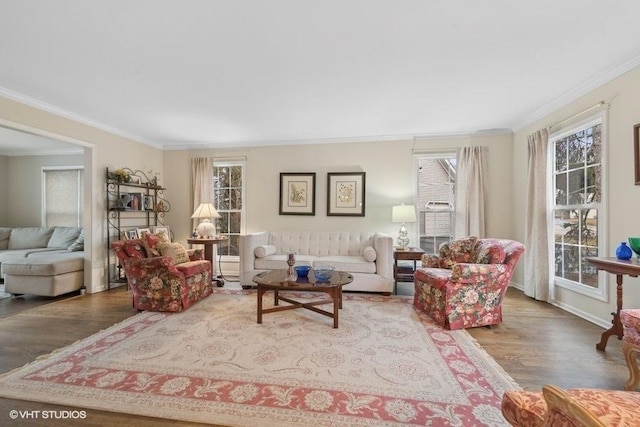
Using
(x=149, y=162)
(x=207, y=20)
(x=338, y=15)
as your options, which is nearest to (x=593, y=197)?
(x=338, y=15)

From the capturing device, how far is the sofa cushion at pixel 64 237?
4848 mm

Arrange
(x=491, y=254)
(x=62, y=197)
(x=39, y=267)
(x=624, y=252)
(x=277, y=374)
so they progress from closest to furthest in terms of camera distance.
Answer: (x=277, y=374) < (x=624, y=252) < (x=491, y=254) < (x=39, y=267) < (x=62, y=197)

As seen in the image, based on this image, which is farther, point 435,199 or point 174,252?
point 435,199

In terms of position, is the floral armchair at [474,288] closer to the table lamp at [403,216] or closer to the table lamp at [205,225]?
the table lamp at [403,216]

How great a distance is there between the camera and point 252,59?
2402 millimetres

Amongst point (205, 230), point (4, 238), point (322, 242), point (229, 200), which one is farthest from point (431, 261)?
point (4, 238)

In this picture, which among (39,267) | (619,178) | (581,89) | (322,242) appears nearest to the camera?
(619,178)

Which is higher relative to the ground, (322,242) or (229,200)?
(229,200)

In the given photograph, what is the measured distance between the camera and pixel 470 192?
14.2 feet

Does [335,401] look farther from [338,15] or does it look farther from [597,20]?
[597,20]

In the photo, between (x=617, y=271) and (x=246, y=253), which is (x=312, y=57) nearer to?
(x=246, y=253)

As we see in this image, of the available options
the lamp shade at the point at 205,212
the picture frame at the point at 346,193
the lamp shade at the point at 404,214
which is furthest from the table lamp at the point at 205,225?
the lamp shade at the point at 404,214

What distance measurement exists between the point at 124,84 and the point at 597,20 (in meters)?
4.09

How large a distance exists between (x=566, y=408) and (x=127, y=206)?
206 inches
